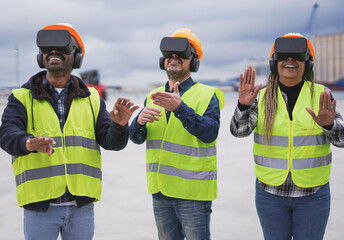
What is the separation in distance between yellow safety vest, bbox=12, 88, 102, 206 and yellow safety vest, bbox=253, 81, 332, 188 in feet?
4.61

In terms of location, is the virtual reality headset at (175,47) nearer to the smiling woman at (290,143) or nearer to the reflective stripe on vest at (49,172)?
the smiling woman at (290,143)

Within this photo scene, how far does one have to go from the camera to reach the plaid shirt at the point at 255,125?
3084 mm

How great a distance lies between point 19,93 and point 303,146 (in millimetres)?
2178

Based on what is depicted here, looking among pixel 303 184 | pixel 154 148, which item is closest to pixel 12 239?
pixel 154 148

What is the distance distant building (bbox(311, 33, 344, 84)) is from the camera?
4670 inches

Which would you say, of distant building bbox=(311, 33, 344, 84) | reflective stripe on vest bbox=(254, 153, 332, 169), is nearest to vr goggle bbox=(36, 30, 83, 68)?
reflective stripe on vest bbox=(254, 153, 332, 169)

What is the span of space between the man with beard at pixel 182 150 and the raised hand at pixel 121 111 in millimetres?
348

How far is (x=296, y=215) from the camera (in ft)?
10.4

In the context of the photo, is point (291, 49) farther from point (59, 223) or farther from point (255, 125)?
point (59, 223)

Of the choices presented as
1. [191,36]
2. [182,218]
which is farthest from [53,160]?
[191,36]

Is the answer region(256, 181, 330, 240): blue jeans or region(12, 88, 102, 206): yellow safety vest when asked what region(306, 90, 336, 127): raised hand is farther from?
region(12, 88, 102, 206): yellow safety vest

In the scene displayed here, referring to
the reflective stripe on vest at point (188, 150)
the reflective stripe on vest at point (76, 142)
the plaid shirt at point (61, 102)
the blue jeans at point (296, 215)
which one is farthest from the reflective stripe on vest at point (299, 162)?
the plaid shirt at point (61, 102)

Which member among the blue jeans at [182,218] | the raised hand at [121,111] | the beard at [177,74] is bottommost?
the blue jeans at [182,218]

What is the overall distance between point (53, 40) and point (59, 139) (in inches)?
28.8
